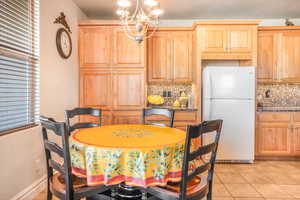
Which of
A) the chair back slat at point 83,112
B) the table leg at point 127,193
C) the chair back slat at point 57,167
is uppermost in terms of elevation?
the chair back slat at point 83,112

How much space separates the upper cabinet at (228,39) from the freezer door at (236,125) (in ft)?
2.74

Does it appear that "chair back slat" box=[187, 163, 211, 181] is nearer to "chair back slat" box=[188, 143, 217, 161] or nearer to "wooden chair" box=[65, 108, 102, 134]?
"chair back slat" box=[188, 143, 217, 161]

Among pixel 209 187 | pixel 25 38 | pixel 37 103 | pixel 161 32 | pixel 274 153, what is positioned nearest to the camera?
pixel 209 187

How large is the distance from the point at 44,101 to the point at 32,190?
3.28 ft

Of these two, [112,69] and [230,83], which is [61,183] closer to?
[112,69]

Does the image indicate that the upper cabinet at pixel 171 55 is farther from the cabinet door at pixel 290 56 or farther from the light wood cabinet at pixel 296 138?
the light wood cabinet at pixel 296 138

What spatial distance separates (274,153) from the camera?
3.52 m

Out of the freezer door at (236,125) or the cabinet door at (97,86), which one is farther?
the cabinet door at (97,86)

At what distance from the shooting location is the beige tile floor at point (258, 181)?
2.35m

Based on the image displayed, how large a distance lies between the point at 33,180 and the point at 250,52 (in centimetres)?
366

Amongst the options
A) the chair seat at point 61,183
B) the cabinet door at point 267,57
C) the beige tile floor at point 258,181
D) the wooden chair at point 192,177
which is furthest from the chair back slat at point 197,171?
the cabinet door at point 267,57

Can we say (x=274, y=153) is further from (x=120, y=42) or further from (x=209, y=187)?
(x=120, y=42)

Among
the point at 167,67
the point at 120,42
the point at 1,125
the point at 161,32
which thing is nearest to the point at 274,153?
the point at 167,67

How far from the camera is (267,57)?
150 inches
